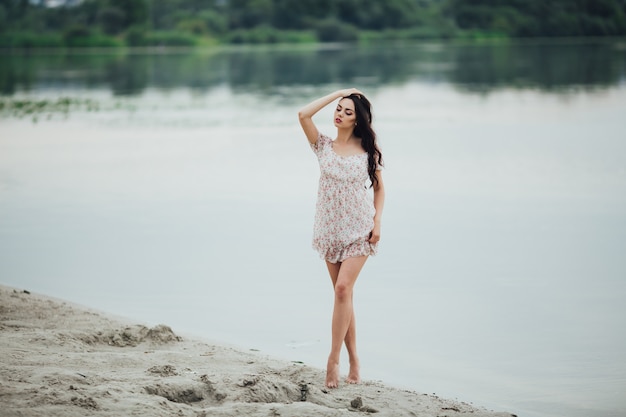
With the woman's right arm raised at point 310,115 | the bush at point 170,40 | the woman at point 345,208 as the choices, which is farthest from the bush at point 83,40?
the woman at point 345,208

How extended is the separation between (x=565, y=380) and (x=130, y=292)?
330 centimetres

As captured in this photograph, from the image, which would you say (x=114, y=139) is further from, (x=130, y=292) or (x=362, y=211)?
(x=362, y=211)

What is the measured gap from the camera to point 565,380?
5.19m

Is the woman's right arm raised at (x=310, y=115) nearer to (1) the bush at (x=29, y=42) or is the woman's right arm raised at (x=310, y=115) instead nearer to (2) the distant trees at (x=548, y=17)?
(1) the bush at (x=29, y=42)

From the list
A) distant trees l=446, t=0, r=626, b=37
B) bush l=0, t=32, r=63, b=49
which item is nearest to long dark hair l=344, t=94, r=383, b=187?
bush l=0, t=32, r=63, b=49

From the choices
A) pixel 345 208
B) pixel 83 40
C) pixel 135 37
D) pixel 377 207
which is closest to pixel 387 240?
pixel 377 207

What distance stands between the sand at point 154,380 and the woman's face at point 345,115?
129cm

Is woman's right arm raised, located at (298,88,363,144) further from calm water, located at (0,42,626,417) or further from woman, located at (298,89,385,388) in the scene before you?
calm water, located at (0,42,626,417)

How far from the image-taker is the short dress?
187 inches

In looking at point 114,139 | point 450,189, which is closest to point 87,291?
point 450,189

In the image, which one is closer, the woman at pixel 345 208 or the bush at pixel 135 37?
the woman at pixel 345 208

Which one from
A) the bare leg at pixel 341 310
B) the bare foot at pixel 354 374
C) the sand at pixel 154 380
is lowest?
the sand at pixel 154 380

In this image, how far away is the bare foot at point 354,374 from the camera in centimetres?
486

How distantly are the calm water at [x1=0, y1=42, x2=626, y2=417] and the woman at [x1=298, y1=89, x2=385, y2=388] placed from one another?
728mm
